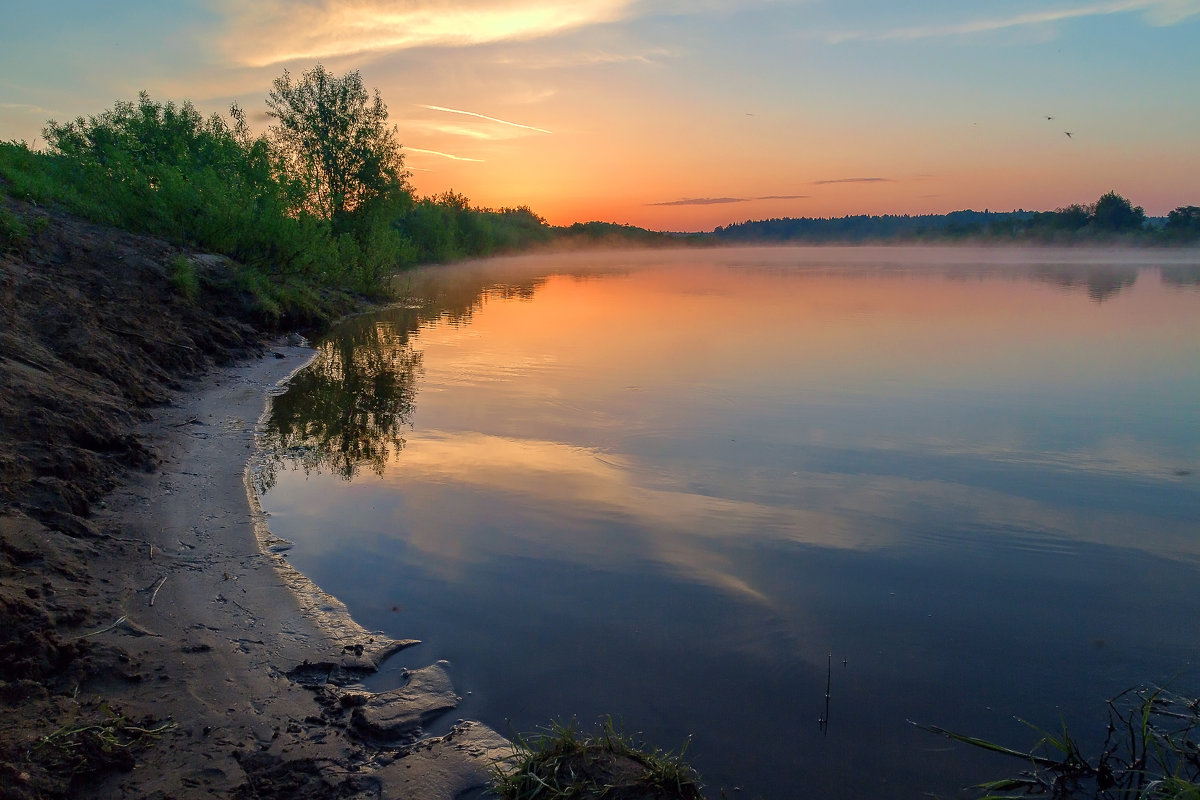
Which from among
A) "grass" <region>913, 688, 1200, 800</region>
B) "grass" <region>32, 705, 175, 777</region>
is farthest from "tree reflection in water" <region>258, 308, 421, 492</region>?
"grass" <region>913, 688, 1200, 800</region>

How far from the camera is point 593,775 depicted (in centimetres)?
344

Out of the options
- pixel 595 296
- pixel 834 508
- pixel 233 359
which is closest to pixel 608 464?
pixel 834 508

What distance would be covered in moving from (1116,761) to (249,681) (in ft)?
17.1

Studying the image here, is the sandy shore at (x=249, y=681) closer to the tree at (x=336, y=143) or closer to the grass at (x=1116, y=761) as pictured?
the grass at (x=1116, y=761)

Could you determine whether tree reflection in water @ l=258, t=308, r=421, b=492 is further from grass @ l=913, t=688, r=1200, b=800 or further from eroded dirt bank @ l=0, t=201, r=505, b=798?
grass @ l=913, t=688, r=1200, b=800

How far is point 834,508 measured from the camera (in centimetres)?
774

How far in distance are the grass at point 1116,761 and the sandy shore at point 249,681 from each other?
9.63ft

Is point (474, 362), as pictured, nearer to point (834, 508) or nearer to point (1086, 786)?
point (834, 508)

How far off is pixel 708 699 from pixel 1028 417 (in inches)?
380

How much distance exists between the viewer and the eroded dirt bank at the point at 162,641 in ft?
11.7

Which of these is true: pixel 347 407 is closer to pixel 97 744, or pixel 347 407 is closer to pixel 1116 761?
pixel 97 744

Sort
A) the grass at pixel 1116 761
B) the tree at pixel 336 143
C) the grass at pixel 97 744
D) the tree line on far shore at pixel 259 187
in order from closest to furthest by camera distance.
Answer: the grass at pixel 97 744
the grass at pixel 1116 761
the tree line on far shore at pixel 259 187
the tree at pixel 336 143

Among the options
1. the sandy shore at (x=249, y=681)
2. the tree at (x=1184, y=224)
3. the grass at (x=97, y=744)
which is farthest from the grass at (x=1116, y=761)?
the tree at (x=1184, y=224)

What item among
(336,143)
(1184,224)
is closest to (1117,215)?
(1184,224)
